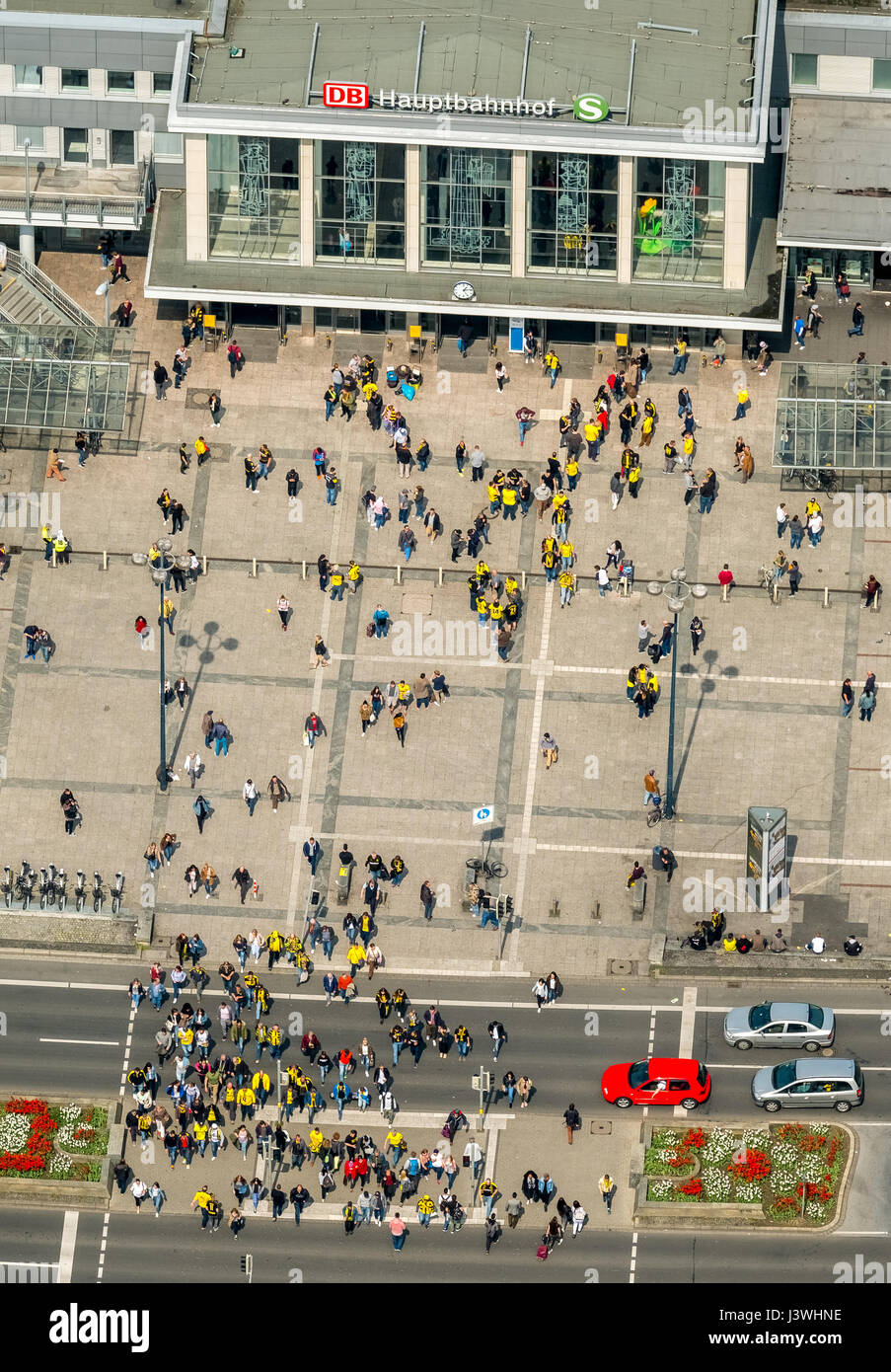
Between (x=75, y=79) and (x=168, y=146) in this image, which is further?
(x=168, y=146)

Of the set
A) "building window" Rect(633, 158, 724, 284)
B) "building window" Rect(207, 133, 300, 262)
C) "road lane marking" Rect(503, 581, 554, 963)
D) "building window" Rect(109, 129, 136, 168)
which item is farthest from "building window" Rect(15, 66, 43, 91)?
"road lane marking" Rect(503, 581, 554, 963)

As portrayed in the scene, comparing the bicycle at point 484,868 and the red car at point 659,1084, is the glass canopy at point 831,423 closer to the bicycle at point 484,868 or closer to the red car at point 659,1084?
the bicycle at point 484,868

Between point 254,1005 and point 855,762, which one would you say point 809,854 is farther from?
point 254,1005

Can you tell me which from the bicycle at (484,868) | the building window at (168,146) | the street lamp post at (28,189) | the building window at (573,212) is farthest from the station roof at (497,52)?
the bicycle at (484,868)

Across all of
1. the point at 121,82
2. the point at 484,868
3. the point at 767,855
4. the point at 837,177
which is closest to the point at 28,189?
the point at 121,82

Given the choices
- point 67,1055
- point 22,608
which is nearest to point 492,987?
point 67,1055

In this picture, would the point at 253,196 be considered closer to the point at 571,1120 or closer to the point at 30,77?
the point at 30,77
